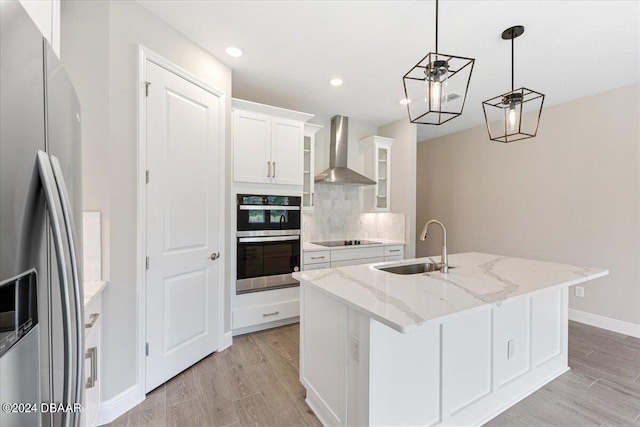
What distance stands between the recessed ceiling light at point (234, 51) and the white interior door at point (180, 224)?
0.39 meters

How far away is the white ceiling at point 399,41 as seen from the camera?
1.89 meters

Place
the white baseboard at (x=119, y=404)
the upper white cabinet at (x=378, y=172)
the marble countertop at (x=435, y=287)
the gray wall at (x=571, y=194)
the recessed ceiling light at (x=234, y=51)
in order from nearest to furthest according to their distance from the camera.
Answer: the marble countertop at (x=435, y=287)
the white baseboard at (x=119, y=404)
the recessed ceiling light at (x=234, y=51)
the gray wall at (x=571, y=194)
the upper white cabinet at (x=378, y=172)

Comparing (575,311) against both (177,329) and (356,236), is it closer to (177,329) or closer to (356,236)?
(356,236)

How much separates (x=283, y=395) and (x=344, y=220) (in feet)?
8.75

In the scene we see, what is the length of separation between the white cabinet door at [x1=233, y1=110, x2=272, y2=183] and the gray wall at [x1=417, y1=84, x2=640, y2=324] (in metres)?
3.28

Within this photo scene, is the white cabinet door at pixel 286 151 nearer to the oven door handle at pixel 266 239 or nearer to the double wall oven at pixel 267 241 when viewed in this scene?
the double wall oven at pixel 267 241

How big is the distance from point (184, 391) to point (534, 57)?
389cm

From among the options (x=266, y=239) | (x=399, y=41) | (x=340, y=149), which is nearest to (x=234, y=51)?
(x=399, y=41)

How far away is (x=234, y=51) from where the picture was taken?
7.88 ft

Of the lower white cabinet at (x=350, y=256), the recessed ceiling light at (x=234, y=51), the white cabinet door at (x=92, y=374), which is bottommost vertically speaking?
the white cabinet door at (x=92, y=374)

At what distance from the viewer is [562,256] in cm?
339

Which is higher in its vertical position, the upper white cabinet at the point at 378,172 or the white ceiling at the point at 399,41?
the white ceiling at the point at 399,41

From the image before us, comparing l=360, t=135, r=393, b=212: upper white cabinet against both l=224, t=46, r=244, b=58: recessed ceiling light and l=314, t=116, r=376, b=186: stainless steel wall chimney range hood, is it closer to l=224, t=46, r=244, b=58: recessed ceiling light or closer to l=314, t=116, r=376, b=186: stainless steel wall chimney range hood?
l=314, t=116, r=376, b=186: stainless steel wall chimney range hood

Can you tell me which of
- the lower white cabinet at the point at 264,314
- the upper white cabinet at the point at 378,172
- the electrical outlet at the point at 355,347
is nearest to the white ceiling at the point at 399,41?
the upper white cabinet at the point at 378,172
